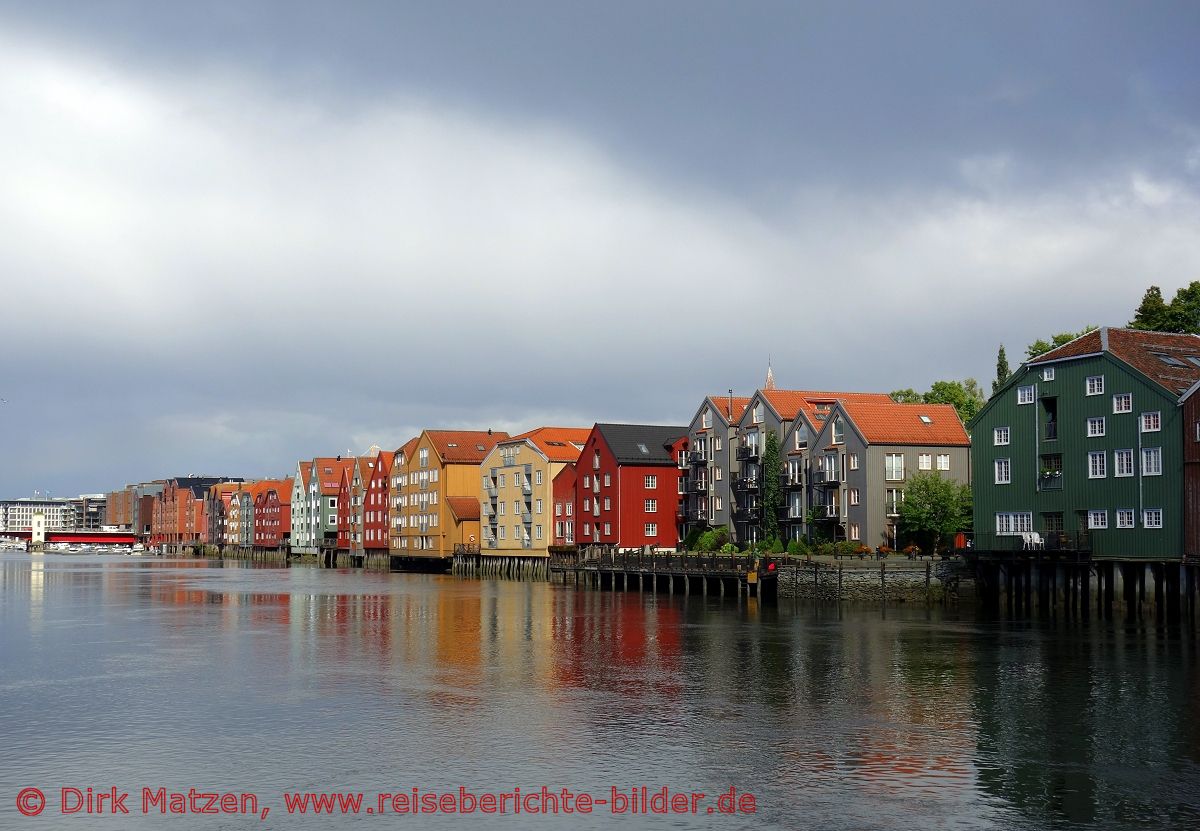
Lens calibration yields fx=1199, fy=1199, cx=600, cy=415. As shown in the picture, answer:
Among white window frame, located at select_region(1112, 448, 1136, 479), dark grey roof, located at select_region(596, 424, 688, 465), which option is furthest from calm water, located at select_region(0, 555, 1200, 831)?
dark grey roof, located at select_region(596, 424, 688, 465)

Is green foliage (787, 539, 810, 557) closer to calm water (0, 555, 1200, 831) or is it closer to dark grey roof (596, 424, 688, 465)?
calm water (0, 555, 1200, 831)

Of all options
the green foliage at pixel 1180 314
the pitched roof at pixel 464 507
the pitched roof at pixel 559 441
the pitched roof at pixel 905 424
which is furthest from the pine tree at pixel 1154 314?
the pitched roof at pixel 464 507

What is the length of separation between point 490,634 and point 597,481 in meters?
59.2

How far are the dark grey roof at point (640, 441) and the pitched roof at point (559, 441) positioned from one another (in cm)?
879

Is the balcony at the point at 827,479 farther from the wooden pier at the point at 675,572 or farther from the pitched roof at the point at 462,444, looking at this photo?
the pitched roof at the point at 462,444

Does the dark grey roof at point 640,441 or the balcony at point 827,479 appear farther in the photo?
the dark grey roof at point 640,441

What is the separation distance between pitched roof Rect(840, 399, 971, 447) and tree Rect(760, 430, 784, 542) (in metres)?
8.30

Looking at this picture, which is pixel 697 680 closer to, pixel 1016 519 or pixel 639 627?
pixel 639 627

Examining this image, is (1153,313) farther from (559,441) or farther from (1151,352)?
(559,441)

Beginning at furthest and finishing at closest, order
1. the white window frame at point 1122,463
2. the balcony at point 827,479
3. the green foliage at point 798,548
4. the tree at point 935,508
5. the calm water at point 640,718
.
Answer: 1. the balcony at point 827,479
2. the green foliage at point 798,548
3. the tree at point 935,508
4. the white window frame at point 1122,463
5. the calm water at point 640,718

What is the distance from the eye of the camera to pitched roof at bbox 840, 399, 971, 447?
90.1 m

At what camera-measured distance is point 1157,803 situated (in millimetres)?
24578

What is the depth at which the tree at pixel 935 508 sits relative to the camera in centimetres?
8394

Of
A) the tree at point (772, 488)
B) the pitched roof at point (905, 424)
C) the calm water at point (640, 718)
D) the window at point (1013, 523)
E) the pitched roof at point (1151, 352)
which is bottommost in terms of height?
the calm water at point (640, 718)
